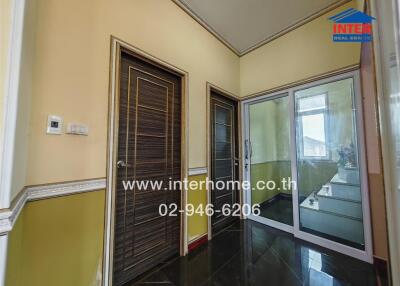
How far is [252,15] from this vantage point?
2318mm

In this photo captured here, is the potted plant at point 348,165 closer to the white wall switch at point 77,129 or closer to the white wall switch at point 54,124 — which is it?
the white wall switch at point 77,129

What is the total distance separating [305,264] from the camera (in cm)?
177

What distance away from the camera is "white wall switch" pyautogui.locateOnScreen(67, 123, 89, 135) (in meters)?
1.22

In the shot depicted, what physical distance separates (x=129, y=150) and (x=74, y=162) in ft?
1.48

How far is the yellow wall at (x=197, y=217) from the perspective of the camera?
2102 mm

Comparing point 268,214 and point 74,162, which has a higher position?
point 74,162

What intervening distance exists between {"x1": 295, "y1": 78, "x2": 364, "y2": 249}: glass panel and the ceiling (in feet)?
3.16

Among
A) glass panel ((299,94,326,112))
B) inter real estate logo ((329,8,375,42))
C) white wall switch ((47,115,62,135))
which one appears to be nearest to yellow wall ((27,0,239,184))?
white wall switch ((47,115,62,135))

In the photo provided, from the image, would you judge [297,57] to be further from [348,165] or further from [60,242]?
[60,242]

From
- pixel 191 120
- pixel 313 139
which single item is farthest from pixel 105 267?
pixel 313 139

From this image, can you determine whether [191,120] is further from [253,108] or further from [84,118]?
[253,108]

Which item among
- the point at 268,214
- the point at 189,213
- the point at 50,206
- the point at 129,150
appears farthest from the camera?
the point at 268,214

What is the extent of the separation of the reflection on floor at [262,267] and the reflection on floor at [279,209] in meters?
0.40

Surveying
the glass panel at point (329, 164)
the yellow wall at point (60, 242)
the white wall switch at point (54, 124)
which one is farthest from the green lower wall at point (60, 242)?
the glass panel at point (329, 164)
